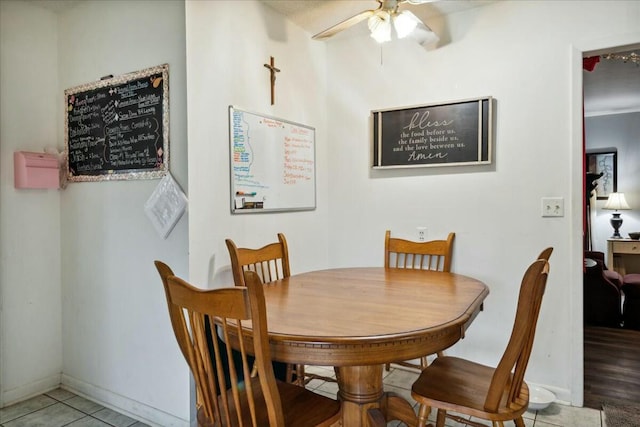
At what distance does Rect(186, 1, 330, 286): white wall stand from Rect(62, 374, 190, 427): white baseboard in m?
0.72

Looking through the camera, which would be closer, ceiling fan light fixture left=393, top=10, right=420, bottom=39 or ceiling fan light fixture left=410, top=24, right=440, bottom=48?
ceiling fan light fixture left=393, top=10, right=420, bottom=39

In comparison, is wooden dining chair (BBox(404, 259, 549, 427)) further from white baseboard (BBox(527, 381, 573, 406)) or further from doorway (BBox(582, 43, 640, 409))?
doorway (BBox(582, 43, 640, 409))

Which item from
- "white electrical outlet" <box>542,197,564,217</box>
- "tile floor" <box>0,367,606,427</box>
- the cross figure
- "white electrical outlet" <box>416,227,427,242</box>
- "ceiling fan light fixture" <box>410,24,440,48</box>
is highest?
"ceiling fan light fixture" <box>410,24,440,48</box>

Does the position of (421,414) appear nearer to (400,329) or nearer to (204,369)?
(400,329)

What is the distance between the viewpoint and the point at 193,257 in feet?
6.60

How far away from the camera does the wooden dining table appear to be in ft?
3.88

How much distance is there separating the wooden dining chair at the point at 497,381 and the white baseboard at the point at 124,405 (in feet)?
4.09

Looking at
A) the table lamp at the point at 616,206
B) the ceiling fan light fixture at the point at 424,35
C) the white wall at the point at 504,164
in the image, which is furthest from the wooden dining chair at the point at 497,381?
the table lamp at the point at 616,206

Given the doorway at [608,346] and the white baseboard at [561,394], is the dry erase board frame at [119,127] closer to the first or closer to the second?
the doorway at [608,346]

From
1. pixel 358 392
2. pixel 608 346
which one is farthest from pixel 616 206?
pixel 358 392

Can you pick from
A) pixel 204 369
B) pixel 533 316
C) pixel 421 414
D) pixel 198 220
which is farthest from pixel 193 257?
pixel 533 316

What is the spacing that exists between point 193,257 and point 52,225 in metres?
1.23

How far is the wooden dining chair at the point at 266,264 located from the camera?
2080 mm

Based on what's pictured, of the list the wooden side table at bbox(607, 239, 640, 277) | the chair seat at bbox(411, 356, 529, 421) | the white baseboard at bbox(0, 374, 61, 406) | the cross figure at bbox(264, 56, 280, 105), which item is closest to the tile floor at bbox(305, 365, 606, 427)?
the chair seat at bbox(411, 356, 529, 421)
